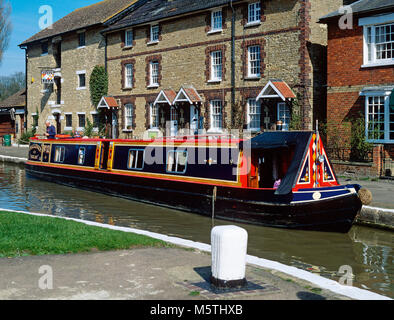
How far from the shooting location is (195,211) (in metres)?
14.1

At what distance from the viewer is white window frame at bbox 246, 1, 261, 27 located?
22.3m

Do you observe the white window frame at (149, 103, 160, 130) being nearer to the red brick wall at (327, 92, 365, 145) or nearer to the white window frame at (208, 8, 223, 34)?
the white window frame at (208, 8, 223, 34)

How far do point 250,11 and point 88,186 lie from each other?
1092cm

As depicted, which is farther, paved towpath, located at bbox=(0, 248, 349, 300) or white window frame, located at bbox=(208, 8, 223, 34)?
white window frame, located at bbox=(208, 8, 223, 34)

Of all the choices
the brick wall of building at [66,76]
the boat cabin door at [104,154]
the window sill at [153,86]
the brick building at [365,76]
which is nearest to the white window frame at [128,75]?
the window sill at [153,86]

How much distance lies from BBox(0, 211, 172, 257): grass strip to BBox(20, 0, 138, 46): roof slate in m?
23.7

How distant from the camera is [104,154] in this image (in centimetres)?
1836

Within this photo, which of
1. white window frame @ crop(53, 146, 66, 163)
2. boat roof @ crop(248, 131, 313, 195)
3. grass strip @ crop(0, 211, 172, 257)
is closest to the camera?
grass strip @ crop(0, 211, 172, 257)

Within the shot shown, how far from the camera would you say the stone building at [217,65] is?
2105cm

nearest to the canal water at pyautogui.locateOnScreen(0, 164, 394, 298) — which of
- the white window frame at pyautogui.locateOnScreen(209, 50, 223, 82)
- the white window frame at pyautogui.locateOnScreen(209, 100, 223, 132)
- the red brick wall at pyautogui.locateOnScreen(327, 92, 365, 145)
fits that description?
the white window frame at pyautogui.locateOnScreen(209, 100, 223, 132)

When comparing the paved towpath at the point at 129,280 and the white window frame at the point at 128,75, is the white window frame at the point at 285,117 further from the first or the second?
the paved towpath at the point at 129,280

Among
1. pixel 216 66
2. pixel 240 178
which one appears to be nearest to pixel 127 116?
pixel 216 66

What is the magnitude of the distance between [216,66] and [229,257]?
1971 cm

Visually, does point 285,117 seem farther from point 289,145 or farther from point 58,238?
point 58,238
